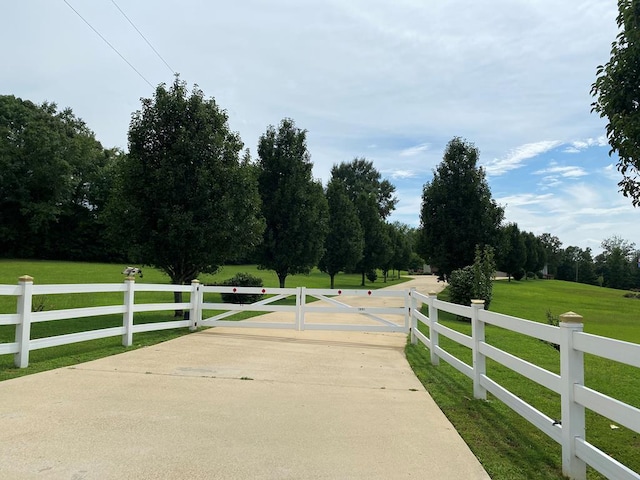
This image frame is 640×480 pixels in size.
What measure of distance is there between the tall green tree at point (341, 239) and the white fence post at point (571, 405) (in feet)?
91.6

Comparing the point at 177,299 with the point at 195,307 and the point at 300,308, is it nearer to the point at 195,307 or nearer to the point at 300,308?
the point at 195,307

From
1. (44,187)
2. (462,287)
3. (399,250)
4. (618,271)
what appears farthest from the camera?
(618,271)

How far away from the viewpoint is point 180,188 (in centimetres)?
1359

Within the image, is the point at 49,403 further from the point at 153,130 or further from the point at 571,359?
the point at 153,130

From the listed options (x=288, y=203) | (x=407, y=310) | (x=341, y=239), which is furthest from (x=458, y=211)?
(x=407, y=310)

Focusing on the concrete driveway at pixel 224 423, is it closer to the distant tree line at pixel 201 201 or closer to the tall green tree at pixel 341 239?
the distant tree line at pixel 201 201

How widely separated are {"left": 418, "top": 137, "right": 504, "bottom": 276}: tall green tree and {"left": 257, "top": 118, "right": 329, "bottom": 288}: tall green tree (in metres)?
5.65

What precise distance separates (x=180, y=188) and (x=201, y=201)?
683 mm

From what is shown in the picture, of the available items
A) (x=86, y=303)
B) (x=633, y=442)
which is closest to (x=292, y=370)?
(x=633, y=442)

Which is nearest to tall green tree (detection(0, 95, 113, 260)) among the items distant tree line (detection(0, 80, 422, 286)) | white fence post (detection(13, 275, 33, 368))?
distant tree line (detection(0, 80, 422, 286))

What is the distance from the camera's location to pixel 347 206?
33.5 meters

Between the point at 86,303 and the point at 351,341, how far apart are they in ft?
39.2

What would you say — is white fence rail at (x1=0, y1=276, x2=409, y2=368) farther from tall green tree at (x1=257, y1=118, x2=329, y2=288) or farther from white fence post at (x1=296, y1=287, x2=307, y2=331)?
tall green tree at (x1=257, y1=118, x2=329, y2=288)

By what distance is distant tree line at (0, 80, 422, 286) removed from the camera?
536 inches
